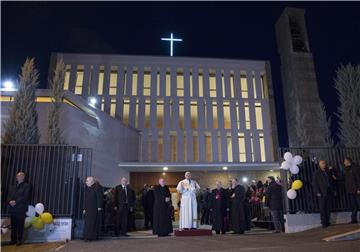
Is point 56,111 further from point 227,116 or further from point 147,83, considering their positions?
point 227,116

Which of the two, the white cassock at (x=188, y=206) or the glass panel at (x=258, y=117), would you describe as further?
the glass panel at (x=258, y=117)

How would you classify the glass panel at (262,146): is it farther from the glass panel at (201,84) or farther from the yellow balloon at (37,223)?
the yellow balloon at (37,223)

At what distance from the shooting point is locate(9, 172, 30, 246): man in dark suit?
25.7ft

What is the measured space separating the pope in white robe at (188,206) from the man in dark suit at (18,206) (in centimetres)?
406

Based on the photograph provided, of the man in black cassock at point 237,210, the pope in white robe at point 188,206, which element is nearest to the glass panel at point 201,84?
the man in black cassock at point 237,210

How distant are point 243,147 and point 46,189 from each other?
2143 centimetres

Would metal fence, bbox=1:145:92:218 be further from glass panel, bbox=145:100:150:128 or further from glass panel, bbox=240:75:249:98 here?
glass panel, bbox=240:75:249:98

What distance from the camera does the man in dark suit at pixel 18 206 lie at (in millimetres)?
7824

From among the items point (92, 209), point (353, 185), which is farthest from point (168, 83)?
point (353, 185)

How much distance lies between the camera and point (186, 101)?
28.8 meters

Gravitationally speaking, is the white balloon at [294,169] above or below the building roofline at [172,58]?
below

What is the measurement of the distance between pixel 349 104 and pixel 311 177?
3.18 metres

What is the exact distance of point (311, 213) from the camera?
31.3 feet

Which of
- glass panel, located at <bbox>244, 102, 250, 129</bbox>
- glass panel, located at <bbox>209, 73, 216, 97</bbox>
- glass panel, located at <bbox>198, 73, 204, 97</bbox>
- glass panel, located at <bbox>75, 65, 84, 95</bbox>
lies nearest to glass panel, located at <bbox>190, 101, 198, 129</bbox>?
glass panel, located at <bbox>198, 73, 204, 97</bbox>
